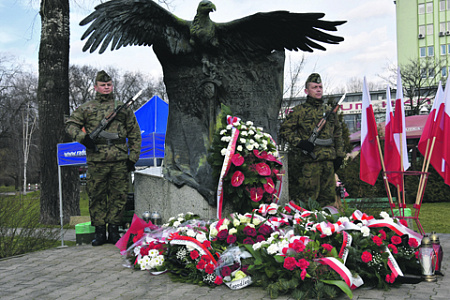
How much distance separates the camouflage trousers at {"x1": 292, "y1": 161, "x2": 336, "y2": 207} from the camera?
6059mm

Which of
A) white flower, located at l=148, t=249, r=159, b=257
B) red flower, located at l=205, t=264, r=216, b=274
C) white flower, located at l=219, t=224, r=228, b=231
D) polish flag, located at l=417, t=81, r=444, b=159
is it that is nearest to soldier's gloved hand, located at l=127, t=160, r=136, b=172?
white flower, located at l=148, t=249, r=159, b=257

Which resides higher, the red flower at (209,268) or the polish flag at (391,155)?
the polish flag at (391,155)

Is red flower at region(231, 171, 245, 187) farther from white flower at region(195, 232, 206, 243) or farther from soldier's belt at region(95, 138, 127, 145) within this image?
soldier's belt at region(95, 138, 127, 145)

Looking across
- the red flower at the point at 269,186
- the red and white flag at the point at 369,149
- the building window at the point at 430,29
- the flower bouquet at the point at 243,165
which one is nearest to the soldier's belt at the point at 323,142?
the red and white flag at the point at 369,149

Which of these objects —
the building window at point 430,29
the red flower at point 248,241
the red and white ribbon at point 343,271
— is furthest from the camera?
the building window at point 430,29

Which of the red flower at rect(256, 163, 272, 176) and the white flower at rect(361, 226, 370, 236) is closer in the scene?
the white flower at rect(361, 226, 370, 236)

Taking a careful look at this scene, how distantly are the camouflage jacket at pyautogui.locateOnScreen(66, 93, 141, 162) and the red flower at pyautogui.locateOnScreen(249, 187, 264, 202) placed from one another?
1745mm

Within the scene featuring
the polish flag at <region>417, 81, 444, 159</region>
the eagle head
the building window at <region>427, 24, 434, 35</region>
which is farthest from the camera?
the building window at <region>427, 24, 434, 35</region>

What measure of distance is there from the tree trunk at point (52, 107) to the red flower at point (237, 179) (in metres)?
6.17

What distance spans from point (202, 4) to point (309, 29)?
1.46 m

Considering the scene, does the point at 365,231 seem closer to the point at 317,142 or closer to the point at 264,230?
the point at 264,230

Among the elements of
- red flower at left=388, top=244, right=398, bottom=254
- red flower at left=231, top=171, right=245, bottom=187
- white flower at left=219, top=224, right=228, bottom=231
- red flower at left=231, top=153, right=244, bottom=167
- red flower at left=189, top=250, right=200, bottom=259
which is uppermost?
red flower at left=231, top=153, right=244, bottom=167

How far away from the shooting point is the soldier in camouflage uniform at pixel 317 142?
6035 millimetres

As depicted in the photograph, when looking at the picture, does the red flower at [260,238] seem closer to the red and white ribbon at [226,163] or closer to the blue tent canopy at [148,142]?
the red and white ribbon at [226,163]
